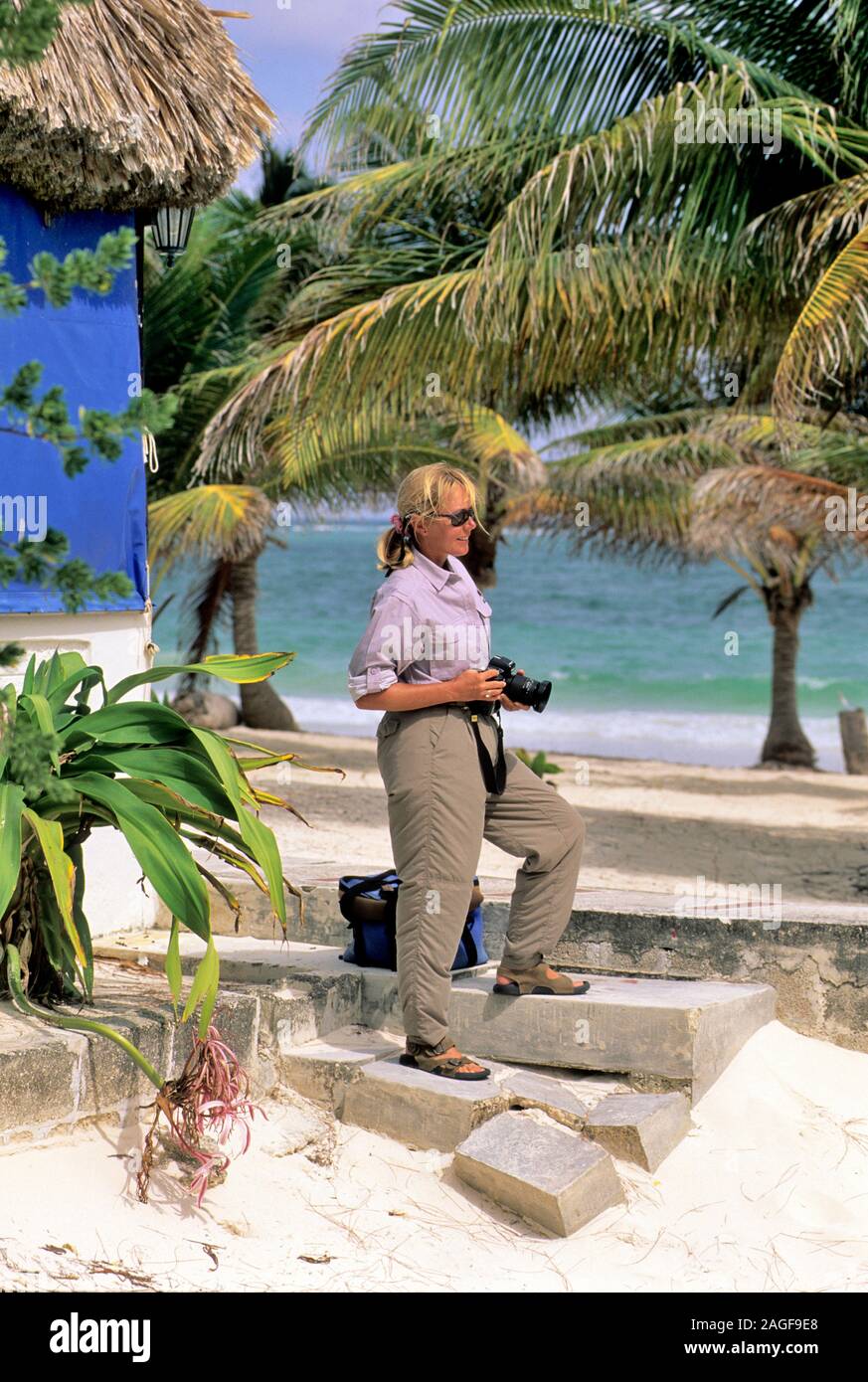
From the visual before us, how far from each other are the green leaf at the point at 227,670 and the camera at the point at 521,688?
0.69 meters

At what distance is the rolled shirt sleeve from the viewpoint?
4.04 meters

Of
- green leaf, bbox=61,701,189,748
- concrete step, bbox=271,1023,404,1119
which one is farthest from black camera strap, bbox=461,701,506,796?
concrete step, bbox=271,1023,404,1119

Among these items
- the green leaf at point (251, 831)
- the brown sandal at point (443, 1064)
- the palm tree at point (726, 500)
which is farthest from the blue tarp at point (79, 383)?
the palm tree at point (726, 500)

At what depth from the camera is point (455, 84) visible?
349 inches

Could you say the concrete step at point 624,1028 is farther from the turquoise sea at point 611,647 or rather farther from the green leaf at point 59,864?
the turquoise sea at point 611,647

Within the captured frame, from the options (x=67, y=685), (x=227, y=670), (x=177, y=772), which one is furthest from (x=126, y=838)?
(x=227, y=670)

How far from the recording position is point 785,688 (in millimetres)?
18391

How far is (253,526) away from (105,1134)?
955 cm

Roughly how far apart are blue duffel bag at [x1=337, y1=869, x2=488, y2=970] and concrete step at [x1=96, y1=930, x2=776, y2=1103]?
51 millimetres

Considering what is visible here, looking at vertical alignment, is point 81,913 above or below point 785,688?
above

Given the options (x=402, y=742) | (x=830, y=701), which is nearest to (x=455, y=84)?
(x=402, y=742)

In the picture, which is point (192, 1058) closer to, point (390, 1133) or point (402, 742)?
point (390, 1133)

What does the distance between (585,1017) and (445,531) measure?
1606 millimetres

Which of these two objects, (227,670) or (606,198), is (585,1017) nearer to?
(227,670)
